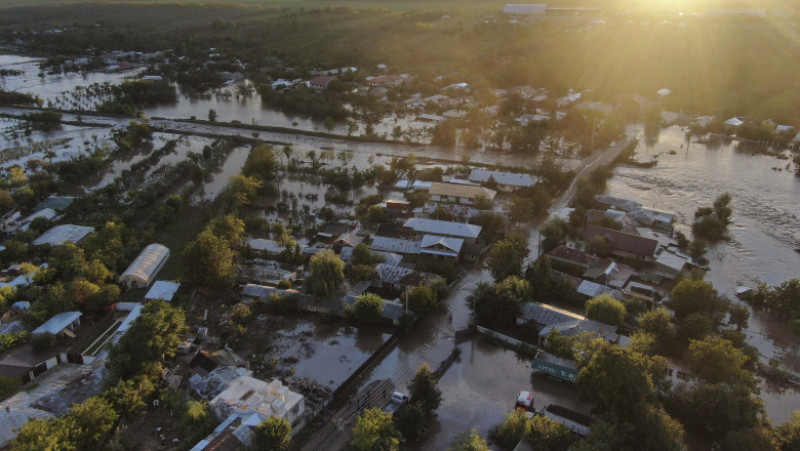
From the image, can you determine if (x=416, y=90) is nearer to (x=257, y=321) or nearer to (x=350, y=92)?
Answer: (x=350, y=92)

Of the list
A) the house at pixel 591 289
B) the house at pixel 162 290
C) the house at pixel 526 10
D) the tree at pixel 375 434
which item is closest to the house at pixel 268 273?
the house at pixel 162 290

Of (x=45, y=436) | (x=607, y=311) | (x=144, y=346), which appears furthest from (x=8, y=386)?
(x=607, y=311)

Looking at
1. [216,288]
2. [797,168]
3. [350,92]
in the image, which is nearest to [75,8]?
[350,92]

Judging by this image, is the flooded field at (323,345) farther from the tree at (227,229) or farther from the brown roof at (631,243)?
the brown roof at (631,243)

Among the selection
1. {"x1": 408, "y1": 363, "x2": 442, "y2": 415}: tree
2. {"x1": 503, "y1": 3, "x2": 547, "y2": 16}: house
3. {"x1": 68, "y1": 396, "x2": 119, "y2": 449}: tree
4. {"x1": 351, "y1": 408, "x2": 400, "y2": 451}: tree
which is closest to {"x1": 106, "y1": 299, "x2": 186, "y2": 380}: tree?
{"x1": 68, "y1": 396, "x2": 119, "y2": 449}: tree

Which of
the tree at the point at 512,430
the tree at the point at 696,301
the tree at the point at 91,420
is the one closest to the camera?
the tree at the point at 91,420

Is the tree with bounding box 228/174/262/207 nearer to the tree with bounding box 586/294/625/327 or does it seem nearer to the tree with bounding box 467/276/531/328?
the tree with bounding box 467/276/531/328

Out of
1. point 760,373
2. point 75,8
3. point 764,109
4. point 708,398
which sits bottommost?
point 760,373
